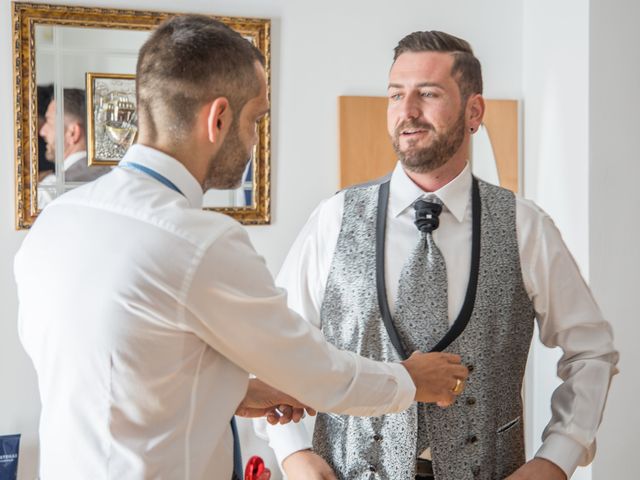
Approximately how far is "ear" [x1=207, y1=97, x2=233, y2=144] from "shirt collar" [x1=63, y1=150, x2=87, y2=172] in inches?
73.8

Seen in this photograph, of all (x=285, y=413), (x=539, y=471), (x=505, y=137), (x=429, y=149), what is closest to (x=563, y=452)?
(x=539, y=471)

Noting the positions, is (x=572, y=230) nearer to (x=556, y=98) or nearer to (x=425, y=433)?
(x=556, y=98)

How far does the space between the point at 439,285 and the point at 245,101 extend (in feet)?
1.98

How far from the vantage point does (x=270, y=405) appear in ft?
5.01

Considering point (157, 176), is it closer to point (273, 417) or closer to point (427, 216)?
point (273, 417)

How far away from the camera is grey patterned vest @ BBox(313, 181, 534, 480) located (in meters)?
1.58

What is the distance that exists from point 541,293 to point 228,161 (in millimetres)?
767

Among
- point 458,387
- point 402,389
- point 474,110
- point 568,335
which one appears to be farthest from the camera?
point 474,110

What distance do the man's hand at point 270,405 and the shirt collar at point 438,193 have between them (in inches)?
18.8

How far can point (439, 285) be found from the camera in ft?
5.38

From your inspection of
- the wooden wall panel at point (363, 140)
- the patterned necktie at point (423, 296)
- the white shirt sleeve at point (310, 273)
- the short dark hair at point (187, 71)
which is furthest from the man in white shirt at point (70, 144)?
the short dark hair at point (187, 71)

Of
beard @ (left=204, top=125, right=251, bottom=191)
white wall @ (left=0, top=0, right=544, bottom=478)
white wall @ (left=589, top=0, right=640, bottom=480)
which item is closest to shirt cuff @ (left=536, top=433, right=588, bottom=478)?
beard @ (left=204, top=125, right=251, bottom=191)

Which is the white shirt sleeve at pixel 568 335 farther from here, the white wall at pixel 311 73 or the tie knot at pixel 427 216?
the white wall at pixel 311 73

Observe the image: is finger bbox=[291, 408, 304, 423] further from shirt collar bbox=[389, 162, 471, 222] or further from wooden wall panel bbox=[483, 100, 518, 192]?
wooden wall panel bbox=[483, 100, 518, 192]
